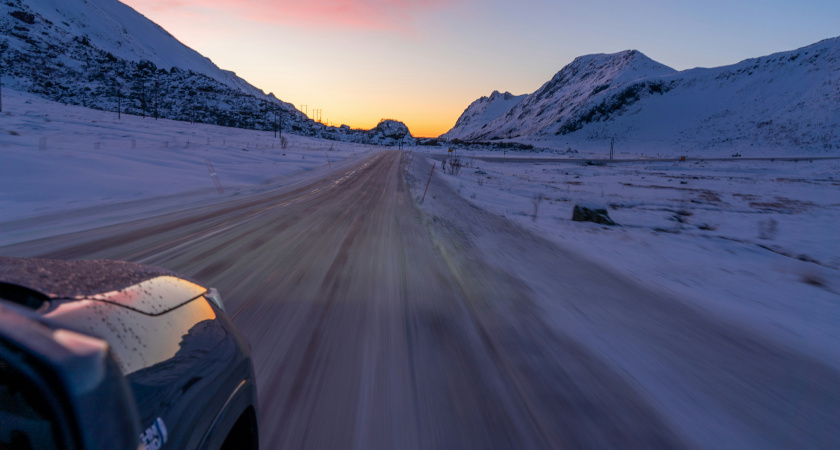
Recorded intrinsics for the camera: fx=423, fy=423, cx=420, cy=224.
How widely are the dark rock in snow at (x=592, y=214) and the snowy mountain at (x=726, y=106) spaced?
373 feet

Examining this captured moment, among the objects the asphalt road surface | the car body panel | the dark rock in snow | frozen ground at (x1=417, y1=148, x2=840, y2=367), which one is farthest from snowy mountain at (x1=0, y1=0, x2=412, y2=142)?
the car body panel

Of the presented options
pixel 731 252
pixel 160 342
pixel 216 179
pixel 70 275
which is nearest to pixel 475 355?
pixel 160 342

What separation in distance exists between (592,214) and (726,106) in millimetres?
155661

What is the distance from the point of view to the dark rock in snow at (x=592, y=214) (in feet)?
41.6

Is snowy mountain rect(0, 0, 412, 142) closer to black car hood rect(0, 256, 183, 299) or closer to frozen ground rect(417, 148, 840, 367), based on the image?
frozen ground rect(417, 148, 840, 367)

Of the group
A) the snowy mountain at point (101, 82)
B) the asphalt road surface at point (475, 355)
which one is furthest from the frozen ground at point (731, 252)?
the snowy mountain at point (101, 82)

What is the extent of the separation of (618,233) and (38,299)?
12.1m

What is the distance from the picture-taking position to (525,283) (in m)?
6.47

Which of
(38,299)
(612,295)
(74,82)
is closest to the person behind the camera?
(38,299)

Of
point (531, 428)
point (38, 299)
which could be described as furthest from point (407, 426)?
point (38, 299)

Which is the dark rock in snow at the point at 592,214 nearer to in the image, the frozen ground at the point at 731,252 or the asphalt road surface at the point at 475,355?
the frozen ground at the point at 731,252

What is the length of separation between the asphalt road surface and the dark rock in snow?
5.28 metres

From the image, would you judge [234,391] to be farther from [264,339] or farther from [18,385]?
[264,339]

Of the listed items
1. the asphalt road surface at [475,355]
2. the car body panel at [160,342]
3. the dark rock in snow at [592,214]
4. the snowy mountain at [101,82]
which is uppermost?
the snowy mountain at [101,82]
